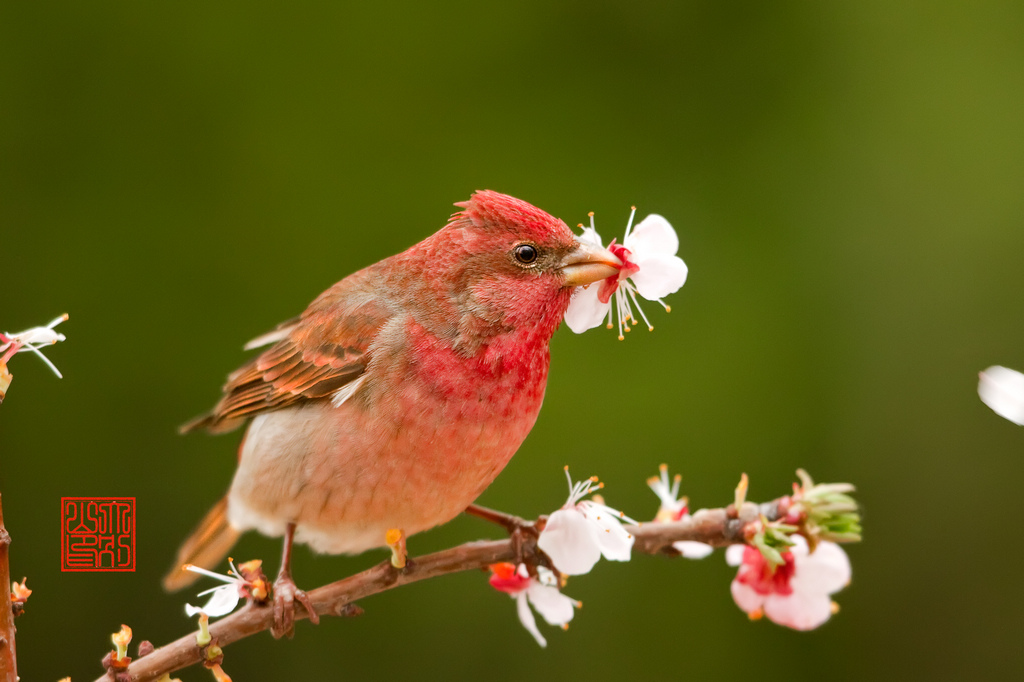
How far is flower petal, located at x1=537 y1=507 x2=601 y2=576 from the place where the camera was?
173 centimetres

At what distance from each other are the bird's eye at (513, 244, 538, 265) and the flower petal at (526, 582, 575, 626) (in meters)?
0.60

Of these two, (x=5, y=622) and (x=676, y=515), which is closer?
(x=5, y=622)

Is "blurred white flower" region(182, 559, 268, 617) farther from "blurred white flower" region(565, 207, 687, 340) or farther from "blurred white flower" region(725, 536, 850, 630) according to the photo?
"blurred white flower" region(725, 536, 850, 630)

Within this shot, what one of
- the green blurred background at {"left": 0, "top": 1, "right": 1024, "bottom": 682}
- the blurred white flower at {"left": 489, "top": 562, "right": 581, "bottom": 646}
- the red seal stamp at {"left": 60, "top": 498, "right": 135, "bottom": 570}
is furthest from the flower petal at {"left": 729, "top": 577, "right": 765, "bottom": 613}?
the green blurred background at {"left": 0, "top": 1, "right": 1024, "bottom": 682}

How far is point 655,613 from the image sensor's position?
148 inches

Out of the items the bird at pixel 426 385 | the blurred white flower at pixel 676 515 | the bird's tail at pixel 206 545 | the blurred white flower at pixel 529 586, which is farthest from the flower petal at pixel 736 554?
the bird's tail at pixel 206 545

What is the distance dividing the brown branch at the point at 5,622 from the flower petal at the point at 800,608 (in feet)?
4.22

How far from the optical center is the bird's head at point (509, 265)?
1.88 meters

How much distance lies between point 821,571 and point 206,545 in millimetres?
1582

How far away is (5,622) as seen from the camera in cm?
145

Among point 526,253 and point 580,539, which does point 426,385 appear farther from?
point 580,539

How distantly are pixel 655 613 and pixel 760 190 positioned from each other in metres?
1.61

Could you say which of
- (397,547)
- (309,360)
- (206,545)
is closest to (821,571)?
(397,547)

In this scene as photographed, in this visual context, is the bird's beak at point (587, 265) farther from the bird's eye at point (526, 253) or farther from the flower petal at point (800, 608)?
the flower petal at point (800, 608)
